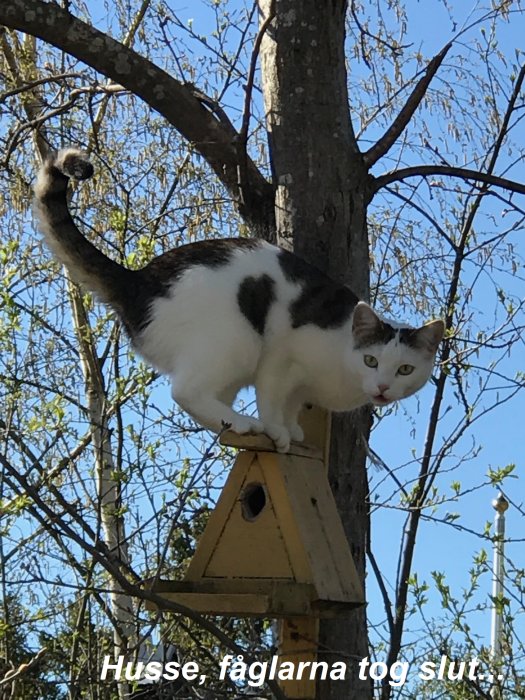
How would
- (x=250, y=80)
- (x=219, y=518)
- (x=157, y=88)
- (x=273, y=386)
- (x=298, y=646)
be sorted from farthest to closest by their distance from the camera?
(x=157, y=88) < (x=250, y=80) < (x=273, y=386) < (x=219, y=518) < (x=298, y=646)

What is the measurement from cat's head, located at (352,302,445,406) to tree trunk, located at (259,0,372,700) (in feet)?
1.01

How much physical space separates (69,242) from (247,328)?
0.50 m

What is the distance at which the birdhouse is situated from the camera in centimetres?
223

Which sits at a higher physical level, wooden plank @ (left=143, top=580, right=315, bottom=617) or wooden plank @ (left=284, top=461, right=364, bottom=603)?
wooden plank @ (left=284, top=461, right=364, bottom=603)

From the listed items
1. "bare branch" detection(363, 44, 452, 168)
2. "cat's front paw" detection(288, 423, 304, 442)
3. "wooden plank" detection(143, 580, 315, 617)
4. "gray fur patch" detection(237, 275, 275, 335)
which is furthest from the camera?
"bare branch" detection(363, 44, 452, 168)

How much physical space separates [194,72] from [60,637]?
2.54 metres

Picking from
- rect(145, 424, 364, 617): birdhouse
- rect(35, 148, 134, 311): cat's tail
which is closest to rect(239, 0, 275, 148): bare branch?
rect(35, 148, 134, 311): cat's tail

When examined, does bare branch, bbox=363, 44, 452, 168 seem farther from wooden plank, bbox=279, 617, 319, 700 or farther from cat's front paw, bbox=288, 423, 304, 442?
wooden plank, bbox=279, 617, 319, 700

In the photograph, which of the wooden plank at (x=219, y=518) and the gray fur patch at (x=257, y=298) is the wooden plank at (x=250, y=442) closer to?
the wooden plank at (x=219, y=518)

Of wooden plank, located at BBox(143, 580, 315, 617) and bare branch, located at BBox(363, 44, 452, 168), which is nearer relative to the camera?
wooden plank, located at BBox(143, 580, 315, 617)

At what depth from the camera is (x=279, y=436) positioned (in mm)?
2404

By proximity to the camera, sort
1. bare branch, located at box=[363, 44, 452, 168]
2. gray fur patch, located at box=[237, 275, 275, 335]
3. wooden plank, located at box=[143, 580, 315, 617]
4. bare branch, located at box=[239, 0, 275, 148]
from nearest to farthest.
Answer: wooden plank, located at box=[143, 580, 315, 617] < gray fur patch, located at box=[237, 275, 275, 335] < bare branch, located at box=[239, 0, 275, 148] < bare branch, located at box=[363, 44, 452, 168]

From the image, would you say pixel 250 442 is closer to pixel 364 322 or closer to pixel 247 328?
pixel 247 328

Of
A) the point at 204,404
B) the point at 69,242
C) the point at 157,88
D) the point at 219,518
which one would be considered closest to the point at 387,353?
the point at 204,404
